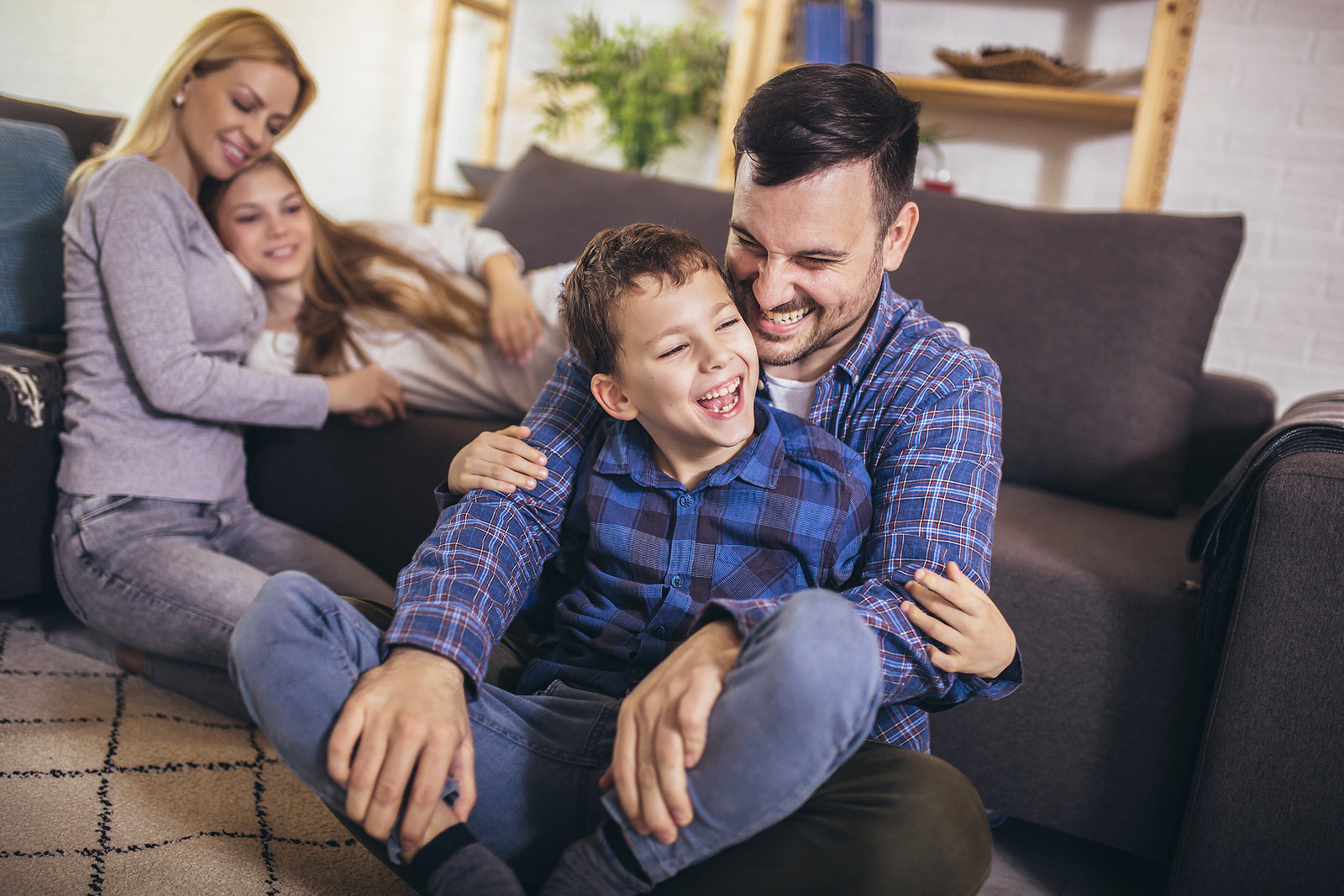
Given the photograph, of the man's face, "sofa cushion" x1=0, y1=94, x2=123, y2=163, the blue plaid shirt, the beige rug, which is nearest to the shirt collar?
the blue plaid shirt

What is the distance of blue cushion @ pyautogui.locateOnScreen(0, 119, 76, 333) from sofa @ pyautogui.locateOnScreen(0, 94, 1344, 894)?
52mm

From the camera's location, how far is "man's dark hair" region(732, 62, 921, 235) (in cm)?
104

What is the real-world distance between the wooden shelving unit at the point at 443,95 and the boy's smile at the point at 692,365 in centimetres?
263

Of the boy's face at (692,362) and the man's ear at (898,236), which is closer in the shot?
the boy's face at (692,362)

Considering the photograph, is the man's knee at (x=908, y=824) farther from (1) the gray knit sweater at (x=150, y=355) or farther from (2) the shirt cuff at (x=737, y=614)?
(1) the gray knit sweater at (x=150, y=355)

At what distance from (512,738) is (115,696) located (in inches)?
35.6

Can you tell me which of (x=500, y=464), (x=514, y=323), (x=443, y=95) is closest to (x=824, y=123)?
(x=500, y=464)

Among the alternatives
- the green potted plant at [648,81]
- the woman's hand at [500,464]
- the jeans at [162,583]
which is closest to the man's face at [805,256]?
the woman's hand at [500,464]

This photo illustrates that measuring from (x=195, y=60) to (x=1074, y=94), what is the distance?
2.35m

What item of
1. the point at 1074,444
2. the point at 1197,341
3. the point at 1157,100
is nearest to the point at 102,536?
the point at 1074,444

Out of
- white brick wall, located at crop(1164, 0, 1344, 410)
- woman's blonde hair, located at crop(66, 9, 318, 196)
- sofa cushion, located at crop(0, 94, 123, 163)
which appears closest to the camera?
woman's blonde hair, located at crop(66, 9, 318, 196)

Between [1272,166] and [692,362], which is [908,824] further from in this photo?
[1272,166]

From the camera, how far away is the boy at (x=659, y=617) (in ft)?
2.40

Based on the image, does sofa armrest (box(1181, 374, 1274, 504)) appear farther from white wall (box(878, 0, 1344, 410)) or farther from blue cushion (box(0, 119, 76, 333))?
blue cushion (box(0, 119, 76, 333))
